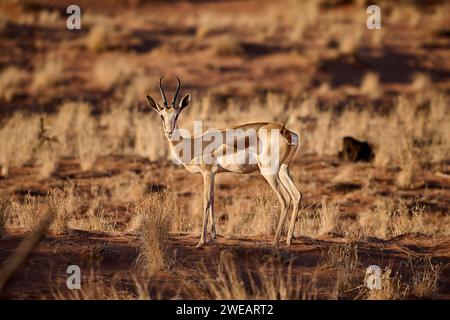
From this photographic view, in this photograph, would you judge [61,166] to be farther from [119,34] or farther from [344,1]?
[344,1]

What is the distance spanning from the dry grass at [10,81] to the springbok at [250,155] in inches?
594

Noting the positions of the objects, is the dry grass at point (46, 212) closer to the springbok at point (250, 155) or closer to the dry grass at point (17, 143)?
the springbok at point (250, 155)

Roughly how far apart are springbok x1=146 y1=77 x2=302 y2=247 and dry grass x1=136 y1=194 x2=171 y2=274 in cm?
57

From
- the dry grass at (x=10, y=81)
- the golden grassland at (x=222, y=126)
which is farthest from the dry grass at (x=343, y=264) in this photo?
the dry grass at (x=10, y=81)

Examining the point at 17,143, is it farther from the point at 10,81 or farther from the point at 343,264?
the point at 343,264

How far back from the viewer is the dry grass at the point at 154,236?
7.91 metres

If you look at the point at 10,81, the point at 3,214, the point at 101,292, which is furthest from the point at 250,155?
the point at 10,81

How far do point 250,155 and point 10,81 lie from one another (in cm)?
1702

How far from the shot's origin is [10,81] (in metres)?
23.7

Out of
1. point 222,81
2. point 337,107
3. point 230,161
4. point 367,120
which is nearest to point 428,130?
point 367,120

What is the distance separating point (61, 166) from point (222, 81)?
33.2ft

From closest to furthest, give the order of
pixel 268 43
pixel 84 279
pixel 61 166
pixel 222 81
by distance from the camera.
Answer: pixel 84 279 < pixel 61 166 < pixel 222 81 < pixel 268 43

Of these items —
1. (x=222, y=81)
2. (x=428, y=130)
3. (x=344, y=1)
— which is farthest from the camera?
(x=344, y=1)

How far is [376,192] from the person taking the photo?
14805 millimetres
